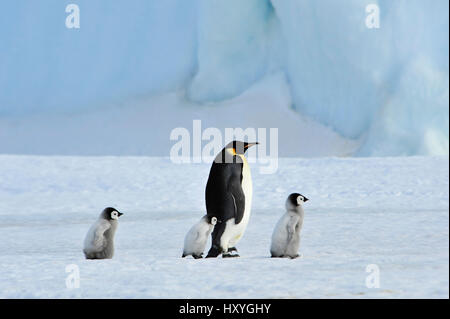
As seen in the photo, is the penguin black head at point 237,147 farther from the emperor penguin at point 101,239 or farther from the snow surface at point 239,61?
the snow surface at point 239,61

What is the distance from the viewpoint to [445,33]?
9.70 metres

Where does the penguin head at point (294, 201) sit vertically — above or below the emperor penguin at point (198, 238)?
above

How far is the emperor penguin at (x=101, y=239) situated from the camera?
3.87 meters

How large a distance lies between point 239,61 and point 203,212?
21.3 ft

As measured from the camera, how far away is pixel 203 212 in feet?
19.7

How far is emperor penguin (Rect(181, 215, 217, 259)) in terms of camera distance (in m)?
3.80

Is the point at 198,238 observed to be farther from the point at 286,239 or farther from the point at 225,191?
the point at 286,239

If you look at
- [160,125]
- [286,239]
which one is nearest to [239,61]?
[160,125]

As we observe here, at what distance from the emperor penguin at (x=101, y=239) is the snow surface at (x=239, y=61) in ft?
20.6

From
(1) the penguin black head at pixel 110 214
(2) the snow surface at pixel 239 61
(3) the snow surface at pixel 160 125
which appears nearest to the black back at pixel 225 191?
(1) the penguin black head at pixel 110 214

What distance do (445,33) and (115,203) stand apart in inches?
194

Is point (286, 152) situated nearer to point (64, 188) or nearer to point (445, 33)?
point (445, 33)

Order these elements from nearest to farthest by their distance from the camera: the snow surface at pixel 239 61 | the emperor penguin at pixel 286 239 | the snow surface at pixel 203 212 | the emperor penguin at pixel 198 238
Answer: the snow surface at pixel 203 212, the emperor penguin at pixel 286 239, the emperor penguin at pixel 198 238, the snow surface at pixel 239 61

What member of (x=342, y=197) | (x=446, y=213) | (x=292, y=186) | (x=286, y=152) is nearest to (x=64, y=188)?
(x=292, y=186)
